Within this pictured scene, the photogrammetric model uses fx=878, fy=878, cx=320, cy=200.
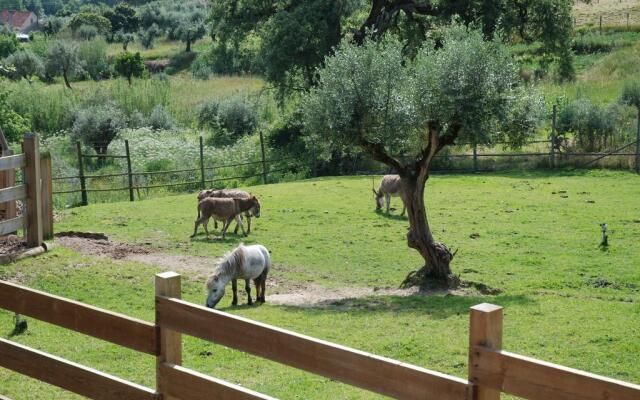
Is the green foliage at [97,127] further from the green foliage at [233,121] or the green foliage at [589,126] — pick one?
the green foliage at [589,126]

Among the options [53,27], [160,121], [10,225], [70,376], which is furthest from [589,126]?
[53,27]

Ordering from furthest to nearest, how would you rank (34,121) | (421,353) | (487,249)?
(34,121), (487,249), (421,353)

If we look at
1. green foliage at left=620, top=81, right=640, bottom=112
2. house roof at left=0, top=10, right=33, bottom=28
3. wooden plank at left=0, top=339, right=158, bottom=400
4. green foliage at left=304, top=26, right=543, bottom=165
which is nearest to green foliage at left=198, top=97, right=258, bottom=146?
green foliage at left=620, top=81, right=640, bottom=112

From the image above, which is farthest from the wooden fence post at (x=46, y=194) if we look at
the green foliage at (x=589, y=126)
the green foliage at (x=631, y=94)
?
the green foliage at (x=631, y=94)

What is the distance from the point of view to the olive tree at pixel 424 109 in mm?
16703

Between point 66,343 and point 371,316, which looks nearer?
point 66,343

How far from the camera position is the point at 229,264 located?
47.5ft

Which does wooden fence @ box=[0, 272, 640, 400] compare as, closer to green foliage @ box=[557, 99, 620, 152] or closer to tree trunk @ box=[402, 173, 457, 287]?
tree trunk @ box=[402, 173, 457, 287]

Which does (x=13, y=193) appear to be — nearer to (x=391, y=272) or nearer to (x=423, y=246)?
(x=423, y=246)

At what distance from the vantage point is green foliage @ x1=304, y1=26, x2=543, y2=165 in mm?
16688

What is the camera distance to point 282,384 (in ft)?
32.1

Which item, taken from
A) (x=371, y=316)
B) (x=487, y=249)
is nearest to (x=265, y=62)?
(x=487, y=249)

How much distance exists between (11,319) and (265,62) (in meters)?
25.7

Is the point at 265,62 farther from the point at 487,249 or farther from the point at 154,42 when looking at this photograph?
the point at 154,42
